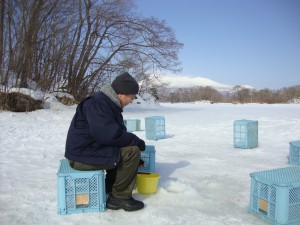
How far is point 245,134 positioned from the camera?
7.03 m

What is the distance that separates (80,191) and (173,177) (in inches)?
68.5

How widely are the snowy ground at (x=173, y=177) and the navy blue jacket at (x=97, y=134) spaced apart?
1.92ft

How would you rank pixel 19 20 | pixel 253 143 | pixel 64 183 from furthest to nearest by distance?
pixel 19 20
pixel 253 143
pixel 64 183

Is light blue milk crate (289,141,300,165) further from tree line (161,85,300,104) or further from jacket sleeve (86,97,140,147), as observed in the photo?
tree line (161,85,300,104)


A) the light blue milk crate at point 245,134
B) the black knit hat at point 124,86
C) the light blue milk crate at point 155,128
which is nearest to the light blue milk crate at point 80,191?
the black knit hat at point 124,86

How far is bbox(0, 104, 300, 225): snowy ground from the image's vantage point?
3174 millimetres

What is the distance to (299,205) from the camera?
303 centimetres

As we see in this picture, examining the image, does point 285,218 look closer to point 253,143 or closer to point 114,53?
point 253,143

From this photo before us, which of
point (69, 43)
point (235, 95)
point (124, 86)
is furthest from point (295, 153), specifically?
point (235, 95)

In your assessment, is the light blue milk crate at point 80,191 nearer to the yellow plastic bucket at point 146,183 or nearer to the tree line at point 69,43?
the yellow plastic bucket at point 146,183

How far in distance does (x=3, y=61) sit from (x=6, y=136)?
6691mm

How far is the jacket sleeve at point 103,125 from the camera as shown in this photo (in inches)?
125

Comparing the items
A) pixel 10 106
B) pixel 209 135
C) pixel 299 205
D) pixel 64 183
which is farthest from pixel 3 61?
pixel 299 205

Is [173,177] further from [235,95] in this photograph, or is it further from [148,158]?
[235,95]
